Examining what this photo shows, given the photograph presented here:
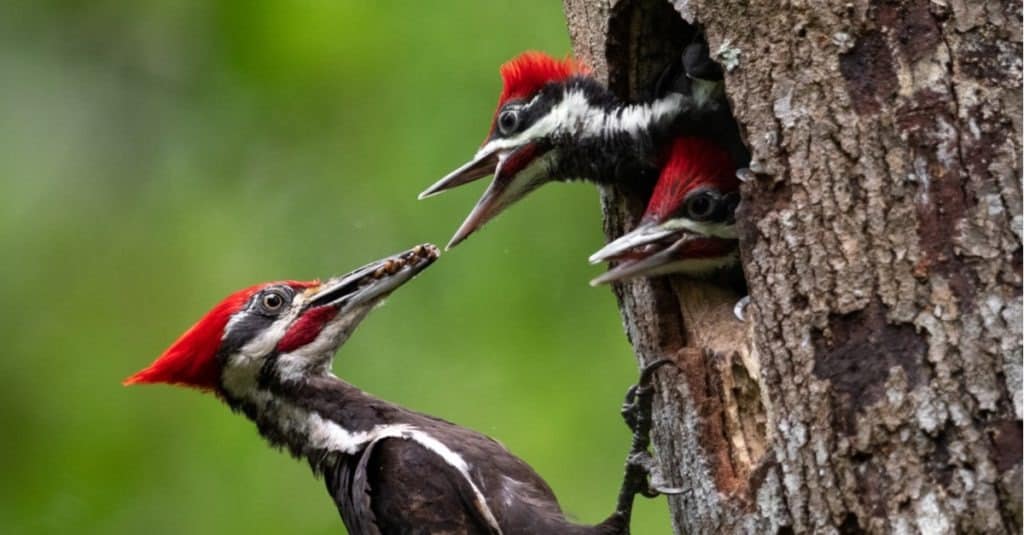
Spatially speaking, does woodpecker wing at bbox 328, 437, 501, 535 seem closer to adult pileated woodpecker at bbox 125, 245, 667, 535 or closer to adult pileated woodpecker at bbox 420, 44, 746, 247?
adult pileated woodpecker at bbox 125, 245, 667, 535

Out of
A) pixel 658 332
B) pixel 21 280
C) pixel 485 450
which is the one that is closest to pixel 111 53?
pixel 21 280

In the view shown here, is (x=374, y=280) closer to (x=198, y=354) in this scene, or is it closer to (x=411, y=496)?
(x=198, y=354)

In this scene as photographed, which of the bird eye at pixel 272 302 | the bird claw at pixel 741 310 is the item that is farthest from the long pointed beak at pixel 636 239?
the bird eye at pixel 272 302

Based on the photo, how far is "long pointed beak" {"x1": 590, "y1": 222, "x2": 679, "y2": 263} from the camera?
146 inches

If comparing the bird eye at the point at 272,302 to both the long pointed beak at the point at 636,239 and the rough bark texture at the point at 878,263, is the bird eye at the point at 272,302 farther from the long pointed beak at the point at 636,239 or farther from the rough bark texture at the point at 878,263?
the rough bark texture at the point at 878,263

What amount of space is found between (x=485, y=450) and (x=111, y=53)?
328cm

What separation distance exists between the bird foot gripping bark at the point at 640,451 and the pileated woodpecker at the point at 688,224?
289mm

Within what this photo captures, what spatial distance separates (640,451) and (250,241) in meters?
2.93

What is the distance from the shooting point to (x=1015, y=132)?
9.29 ft

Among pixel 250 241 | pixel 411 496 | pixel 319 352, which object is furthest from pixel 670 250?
pixel 250 241

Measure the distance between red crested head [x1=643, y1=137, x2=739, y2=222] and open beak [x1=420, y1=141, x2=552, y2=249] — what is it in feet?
1.64

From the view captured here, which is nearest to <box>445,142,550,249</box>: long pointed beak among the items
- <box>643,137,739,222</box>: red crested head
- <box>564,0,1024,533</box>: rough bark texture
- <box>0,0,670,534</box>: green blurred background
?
<box>643,137,739,222</box>: red crested head

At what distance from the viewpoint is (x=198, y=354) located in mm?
4465

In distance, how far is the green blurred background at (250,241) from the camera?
5.86 metres
